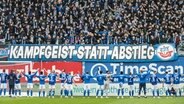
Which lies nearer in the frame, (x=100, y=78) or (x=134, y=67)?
(x=100, y=78)

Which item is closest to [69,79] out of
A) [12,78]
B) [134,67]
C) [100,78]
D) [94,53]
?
[100,78]

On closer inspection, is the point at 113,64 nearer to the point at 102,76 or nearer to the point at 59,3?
the point at 102,76

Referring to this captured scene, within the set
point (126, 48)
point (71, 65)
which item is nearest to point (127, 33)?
point (126, 48)

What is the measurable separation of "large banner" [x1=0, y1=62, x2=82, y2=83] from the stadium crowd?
2235mm

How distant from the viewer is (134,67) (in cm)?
4400

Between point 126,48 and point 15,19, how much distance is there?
9.92 metres

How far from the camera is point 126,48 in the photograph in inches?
1732

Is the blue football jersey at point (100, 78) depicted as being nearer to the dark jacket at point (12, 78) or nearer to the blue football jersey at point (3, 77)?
the dark jacket at point (12, 78)

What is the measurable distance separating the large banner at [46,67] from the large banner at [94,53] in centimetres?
37

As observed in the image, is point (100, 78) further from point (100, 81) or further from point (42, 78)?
point (42, 78)

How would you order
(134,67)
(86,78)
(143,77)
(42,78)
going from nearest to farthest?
(143,77) → (86,78) → (42,78) → (134,67)

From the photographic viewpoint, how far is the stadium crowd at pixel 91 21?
151ft

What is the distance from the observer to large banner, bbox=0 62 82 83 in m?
44.2

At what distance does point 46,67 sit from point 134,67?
6.37 m
